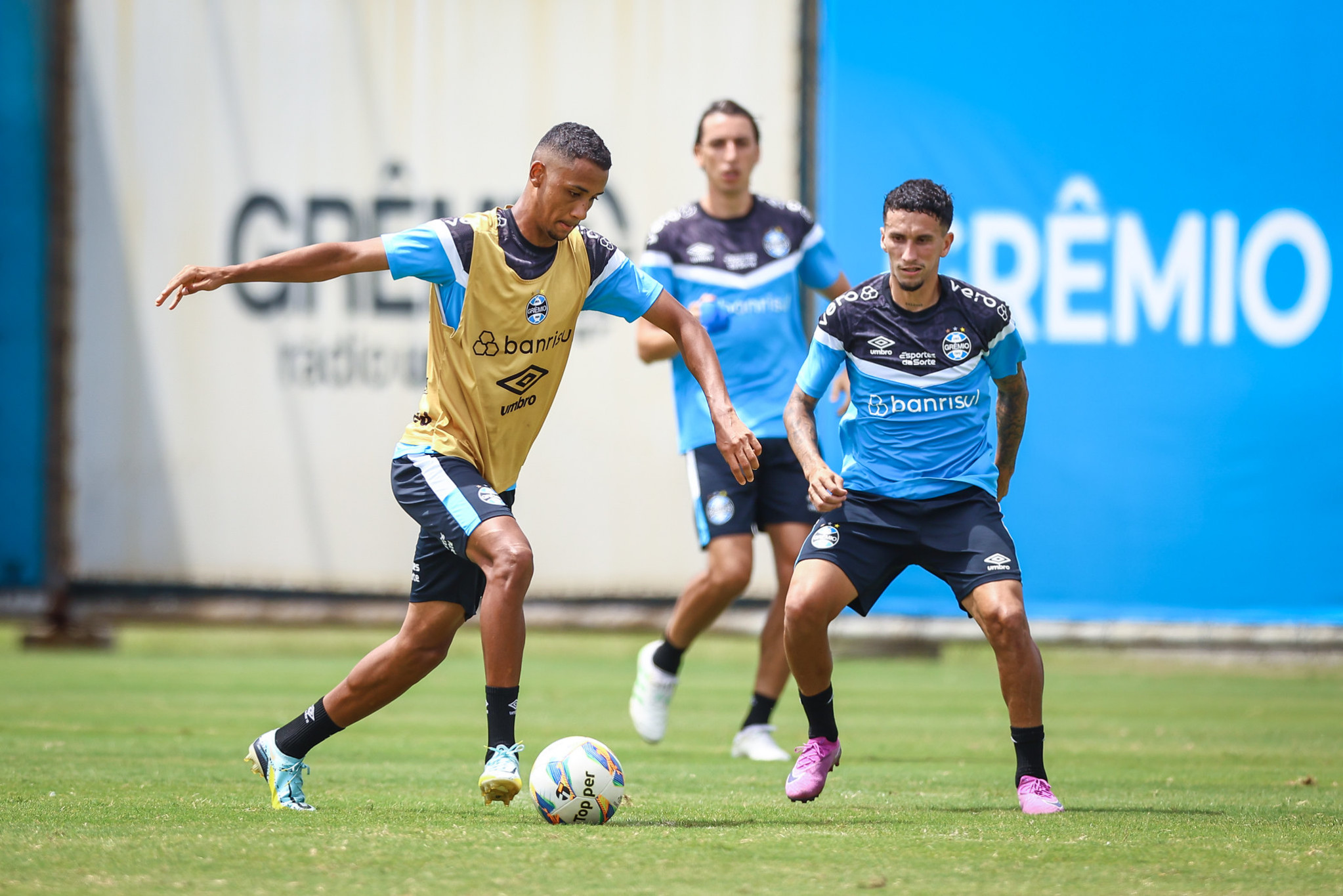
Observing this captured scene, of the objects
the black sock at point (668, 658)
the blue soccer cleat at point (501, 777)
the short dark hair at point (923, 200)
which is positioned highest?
the short dark hair at point (923, 200)

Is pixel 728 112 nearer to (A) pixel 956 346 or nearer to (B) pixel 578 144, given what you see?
(A) pixel 956 346

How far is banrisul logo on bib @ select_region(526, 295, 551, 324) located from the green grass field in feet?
5.12

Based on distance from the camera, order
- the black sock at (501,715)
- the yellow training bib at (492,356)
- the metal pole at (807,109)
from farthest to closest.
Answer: the metal pole at (807,109) < the yellow training bib at (492,356) < the black sock at (501,715)

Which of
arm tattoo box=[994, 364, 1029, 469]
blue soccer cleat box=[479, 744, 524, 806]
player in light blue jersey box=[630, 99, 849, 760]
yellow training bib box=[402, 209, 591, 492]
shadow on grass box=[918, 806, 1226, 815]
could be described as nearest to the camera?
blue soccer cleat box=[479, 744, 524, 806]

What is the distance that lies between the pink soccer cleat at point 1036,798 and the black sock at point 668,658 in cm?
234

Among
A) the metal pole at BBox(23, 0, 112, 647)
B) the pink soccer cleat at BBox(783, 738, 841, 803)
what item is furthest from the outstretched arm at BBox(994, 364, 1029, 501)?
the metal pole at BBox(23, 0, 112, 647)

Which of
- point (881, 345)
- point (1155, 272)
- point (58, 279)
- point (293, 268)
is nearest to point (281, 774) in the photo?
point (293, 268)

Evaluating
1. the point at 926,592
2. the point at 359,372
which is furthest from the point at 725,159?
the point at 359,372

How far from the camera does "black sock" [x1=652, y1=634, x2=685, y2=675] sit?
23.9ft

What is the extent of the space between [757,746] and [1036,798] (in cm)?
202

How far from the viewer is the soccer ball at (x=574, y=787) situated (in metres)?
4.70

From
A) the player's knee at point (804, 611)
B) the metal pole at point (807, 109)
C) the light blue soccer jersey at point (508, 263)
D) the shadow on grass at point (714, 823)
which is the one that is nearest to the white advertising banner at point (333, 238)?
the metal pole at point (807, 109)

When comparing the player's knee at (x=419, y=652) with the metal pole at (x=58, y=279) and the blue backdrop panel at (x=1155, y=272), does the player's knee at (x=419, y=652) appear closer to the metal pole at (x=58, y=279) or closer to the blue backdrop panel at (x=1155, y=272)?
the blue backdrop panel at (x=1155, y=272)

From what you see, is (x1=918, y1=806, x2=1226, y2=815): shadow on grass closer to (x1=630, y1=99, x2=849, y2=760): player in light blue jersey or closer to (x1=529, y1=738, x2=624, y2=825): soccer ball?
(x1=529, y1=738, x2=624, y2=825): soccer ball
